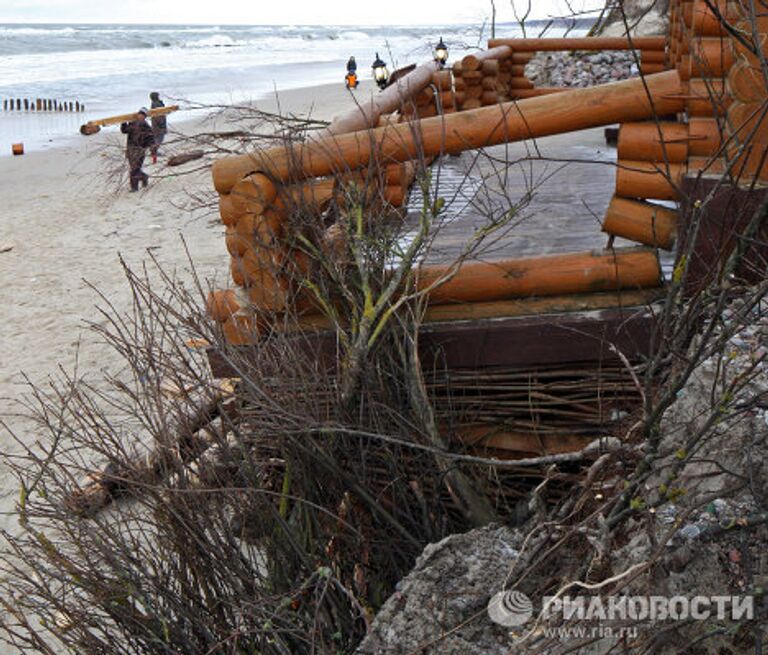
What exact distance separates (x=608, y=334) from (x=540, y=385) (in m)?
0.49

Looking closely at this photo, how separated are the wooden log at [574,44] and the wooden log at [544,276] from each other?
7.99 meters

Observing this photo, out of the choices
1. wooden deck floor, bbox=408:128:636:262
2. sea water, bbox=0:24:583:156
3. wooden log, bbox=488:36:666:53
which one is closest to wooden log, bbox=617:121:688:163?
wooden deck floor, bbox=408:128:636:262

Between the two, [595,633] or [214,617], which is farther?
[214,617]

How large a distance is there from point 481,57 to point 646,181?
683 centimetres

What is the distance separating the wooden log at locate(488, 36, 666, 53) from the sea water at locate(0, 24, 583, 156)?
20.0 ft

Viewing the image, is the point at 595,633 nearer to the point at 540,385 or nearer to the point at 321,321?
the point at 540,385

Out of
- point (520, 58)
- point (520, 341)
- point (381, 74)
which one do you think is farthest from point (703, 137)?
point (381, 74)

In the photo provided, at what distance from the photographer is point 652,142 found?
4.97m

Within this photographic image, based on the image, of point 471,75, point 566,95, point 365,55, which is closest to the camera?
point 566,95

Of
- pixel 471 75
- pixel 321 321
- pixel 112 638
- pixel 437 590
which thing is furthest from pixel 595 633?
pixel 471 75

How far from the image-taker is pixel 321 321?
559cm

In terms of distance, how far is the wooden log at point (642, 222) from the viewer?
16.9 feet

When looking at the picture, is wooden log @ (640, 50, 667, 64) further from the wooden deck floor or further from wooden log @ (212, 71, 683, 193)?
wooden log @ (212, 71, 683, 193)

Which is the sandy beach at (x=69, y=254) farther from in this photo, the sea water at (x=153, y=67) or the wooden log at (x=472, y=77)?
the wooden log at (x=472, y=77)
